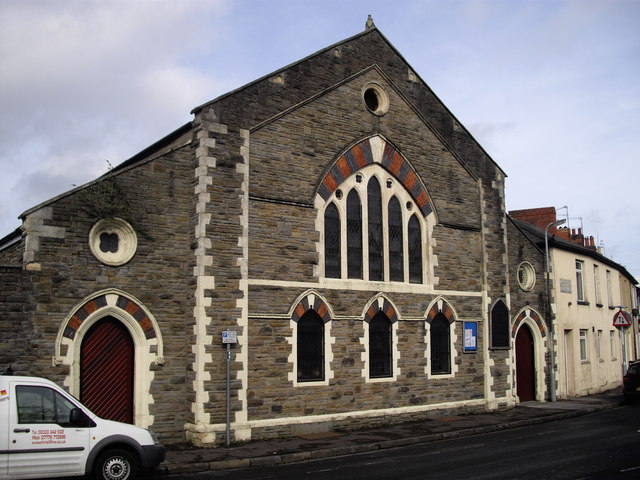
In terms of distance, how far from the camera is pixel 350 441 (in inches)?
624

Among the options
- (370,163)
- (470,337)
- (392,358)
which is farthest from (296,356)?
(470,337)

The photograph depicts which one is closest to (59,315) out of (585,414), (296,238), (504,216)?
(296,238)

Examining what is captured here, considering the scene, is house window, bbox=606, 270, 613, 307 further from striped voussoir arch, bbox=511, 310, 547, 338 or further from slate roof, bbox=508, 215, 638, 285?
striped voussoir arch, bbox=511, 310, 547, 338

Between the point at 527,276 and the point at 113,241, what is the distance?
49.8ft

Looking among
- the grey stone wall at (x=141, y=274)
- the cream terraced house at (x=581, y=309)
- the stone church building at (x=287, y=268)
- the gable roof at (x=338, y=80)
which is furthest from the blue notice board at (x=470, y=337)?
the grey stone wall at (x=141, y=274)

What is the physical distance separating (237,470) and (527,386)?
14463 millimetres

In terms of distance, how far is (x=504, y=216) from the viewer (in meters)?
22.7

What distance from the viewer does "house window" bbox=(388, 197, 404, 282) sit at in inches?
770

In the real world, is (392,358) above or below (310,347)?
below

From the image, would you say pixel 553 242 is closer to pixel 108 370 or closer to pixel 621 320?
pixel 621 320

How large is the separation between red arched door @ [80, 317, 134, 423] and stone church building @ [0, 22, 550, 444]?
4 centimetres

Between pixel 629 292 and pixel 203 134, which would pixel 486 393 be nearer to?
pixel 203 134

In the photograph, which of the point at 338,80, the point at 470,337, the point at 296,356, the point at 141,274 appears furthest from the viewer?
the point at 470,337

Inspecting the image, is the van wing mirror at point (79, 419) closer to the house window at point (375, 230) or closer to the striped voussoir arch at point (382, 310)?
the striped voussoir arch at point (382, 310)
